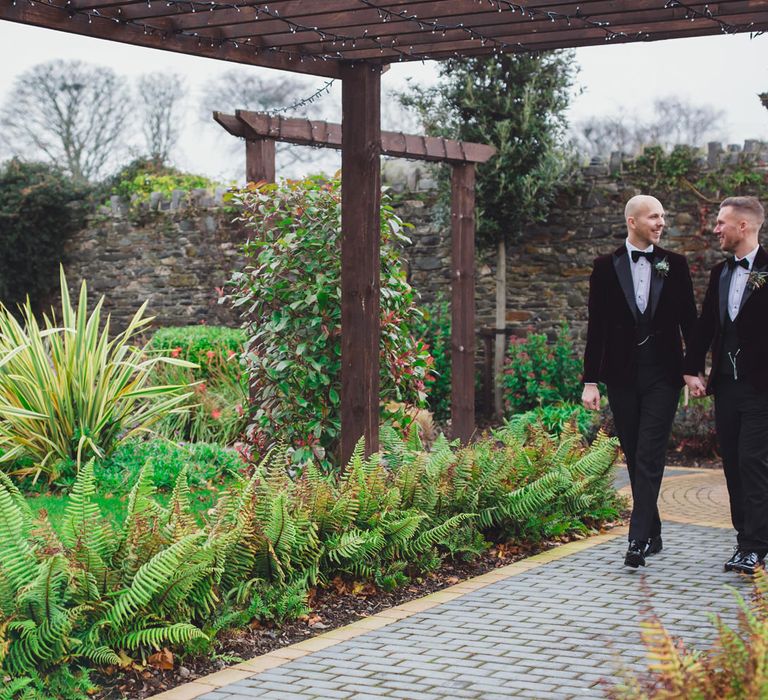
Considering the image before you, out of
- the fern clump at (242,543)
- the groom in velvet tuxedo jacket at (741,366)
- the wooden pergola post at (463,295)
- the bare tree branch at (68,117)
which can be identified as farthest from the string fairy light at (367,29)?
the bare tree branch at (68,117)

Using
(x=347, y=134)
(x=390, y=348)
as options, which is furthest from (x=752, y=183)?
(x=347, y=134)

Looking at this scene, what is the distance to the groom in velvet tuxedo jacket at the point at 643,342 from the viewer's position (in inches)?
215

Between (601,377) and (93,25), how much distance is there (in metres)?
2.98

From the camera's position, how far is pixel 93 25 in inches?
203

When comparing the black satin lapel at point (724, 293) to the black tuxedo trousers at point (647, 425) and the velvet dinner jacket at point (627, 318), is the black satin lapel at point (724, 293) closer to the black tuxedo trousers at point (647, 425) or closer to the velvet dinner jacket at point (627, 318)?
the velvet dinner jacket at point (627, 318)

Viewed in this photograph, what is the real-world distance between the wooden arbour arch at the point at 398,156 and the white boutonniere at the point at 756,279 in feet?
6.85

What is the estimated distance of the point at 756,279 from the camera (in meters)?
5.27

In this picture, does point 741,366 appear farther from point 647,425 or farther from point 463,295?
point 463,295

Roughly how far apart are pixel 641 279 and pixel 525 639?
2.06 meters

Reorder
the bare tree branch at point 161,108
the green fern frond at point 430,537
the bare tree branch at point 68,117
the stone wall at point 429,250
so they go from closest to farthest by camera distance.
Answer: the green fern frond at point 430,537 < the stone wall at point 429,250 < the bare tree branch at point 68,117 < the bare tree branch at point 161,108

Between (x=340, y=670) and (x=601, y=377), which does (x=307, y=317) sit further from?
(x=340, y=670)

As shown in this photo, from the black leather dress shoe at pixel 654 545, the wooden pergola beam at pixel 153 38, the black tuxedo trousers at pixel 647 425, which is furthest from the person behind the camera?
the black leather dress shoe at pixel 654 545

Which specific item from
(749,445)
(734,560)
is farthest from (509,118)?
(734,560)

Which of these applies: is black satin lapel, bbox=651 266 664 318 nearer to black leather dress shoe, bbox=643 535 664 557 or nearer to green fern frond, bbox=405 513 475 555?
black leather dress shoe, bbox=643 535 664 557
